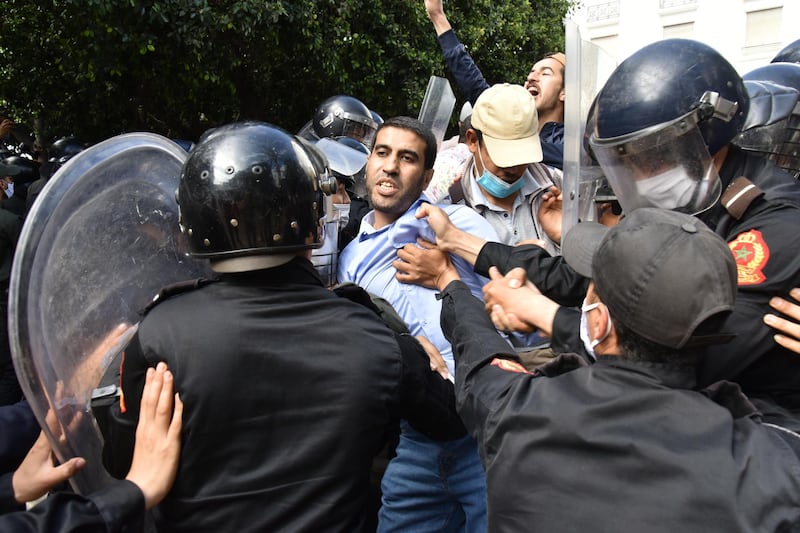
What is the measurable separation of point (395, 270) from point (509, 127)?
0.90 meters

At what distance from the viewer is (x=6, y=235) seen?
4371 millimetres

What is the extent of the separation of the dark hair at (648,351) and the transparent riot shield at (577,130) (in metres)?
0.90

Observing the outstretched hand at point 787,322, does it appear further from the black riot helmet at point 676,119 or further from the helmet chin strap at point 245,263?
the helmet chin strap at point 245,263

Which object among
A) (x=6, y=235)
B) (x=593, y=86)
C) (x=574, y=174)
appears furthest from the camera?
(x=6, y=235)

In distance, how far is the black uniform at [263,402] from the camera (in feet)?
4.88

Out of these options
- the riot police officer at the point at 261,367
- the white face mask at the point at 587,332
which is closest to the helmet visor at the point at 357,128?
the riot police officer at the point at 261,367

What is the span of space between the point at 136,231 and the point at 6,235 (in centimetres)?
308

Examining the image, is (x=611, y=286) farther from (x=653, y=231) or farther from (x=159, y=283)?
(x=159, y=283)

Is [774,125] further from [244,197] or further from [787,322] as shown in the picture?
[244,197]

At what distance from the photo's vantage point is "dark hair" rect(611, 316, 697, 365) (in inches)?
A: 53.1

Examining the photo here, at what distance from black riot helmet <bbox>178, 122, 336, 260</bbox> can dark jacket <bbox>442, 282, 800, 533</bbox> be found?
688mm

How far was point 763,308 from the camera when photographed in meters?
1.63

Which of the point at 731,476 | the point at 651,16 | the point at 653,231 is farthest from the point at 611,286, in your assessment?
the point at 651,16

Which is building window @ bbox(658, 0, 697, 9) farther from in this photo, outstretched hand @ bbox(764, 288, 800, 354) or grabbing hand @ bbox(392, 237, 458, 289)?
outstretched hand @ bbox(764, 288, 800, 354)
